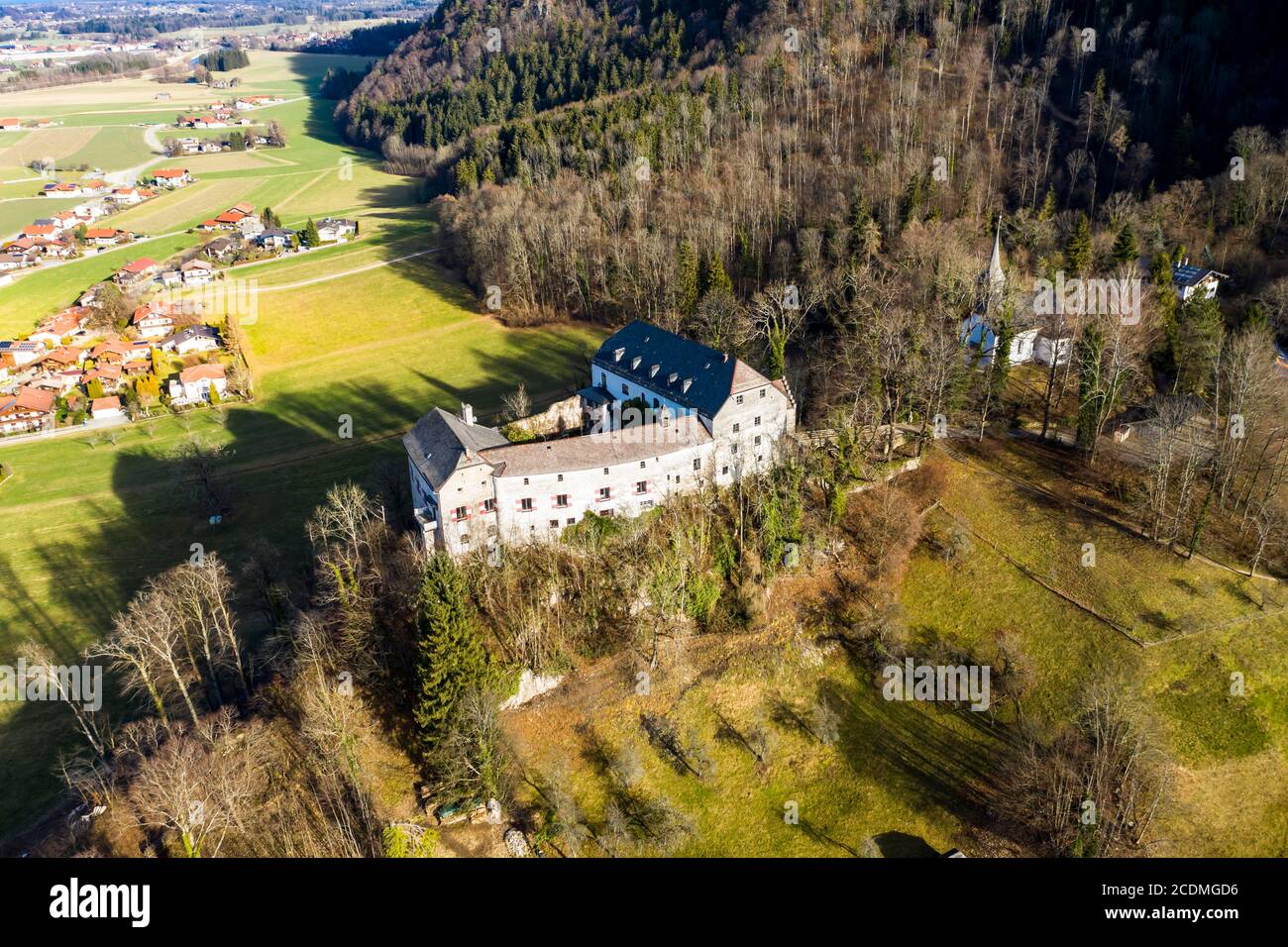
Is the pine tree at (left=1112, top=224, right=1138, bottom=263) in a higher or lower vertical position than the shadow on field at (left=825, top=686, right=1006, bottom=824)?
higher

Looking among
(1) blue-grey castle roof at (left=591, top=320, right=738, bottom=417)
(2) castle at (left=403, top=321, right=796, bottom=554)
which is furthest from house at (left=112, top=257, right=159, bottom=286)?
(1) blue-grey castle roof at (left=591, top=320, right=738, bottom=417)

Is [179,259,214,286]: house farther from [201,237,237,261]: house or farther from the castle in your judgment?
the castle

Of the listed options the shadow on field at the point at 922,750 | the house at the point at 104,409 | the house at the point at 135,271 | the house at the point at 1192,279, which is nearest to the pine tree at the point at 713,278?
the house at the point at 1192,279

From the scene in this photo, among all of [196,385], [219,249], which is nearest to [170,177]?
[219,249]

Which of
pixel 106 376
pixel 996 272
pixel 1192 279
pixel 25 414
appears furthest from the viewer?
pixel 106 376

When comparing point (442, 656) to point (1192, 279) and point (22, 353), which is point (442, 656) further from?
point (22, 353)

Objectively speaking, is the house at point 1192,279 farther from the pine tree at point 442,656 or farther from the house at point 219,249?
the house at point 219,249
